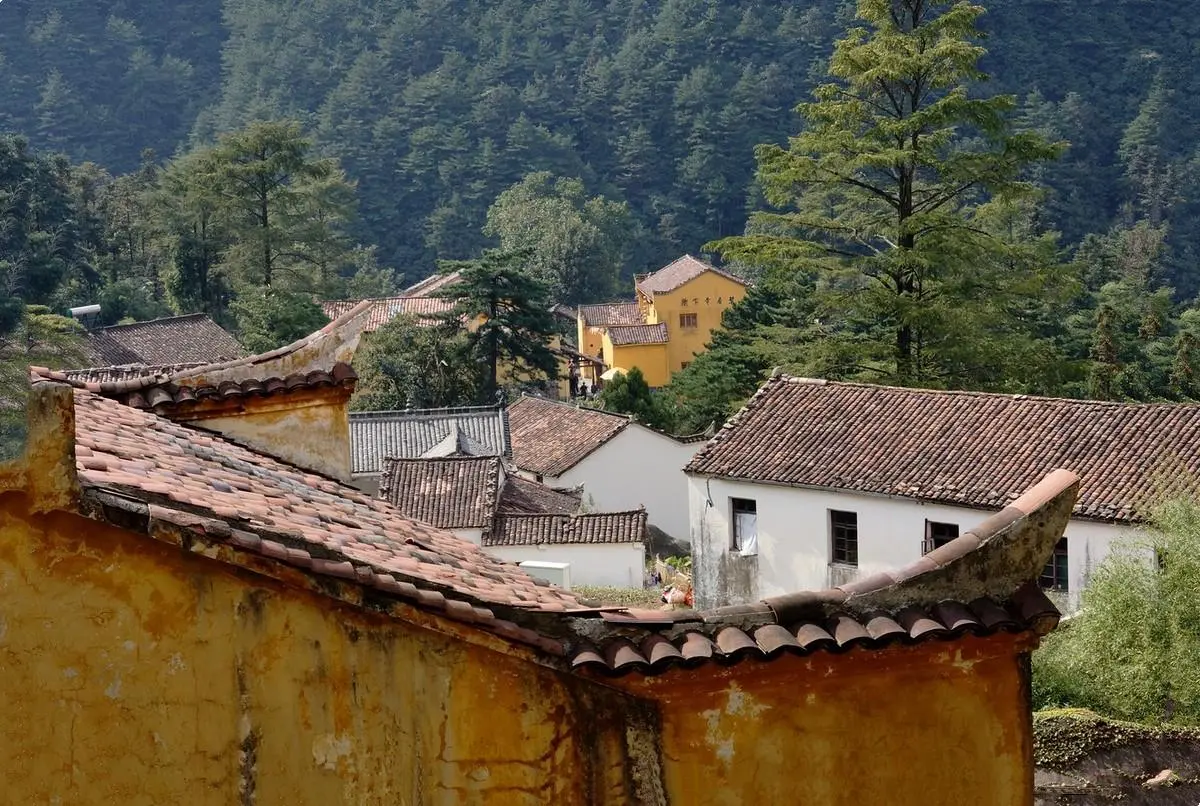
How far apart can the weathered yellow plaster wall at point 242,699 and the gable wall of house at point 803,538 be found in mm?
17784

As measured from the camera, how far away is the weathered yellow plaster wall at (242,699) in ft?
15.0

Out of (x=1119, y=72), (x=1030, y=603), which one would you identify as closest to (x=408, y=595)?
(x=1030, y=603)

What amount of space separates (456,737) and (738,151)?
344ft

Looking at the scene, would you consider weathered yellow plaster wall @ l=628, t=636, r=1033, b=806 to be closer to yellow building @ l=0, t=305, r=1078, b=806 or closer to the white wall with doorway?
yellow building @ l=0, t=305, r=1078, b=806

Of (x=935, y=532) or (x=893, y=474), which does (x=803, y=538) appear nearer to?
(x=893, y=474)

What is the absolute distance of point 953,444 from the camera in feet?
80.1

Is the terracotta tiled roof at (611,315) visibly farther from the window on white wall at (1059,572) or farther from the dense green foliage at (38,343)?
the window on white wall at (1059,572)

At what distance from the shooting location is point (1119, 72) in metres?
112

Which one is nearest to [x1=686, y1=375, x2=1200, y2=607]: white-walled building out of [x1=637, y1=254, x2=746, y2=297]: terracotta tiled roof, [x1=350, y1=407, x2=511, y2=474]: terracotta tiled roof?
[x1=350, y1=407, x2=511, y2=474]: terracotta tiled roof

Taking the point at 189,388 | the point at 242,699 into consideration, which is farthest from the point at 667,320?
the point at 242,699

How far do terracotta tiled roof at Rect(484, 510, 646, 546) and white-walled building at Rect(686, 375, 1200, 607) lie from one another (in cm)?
258

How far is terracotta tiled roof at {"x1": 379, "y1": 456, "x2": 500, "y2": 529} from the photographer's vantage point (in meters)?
31.1

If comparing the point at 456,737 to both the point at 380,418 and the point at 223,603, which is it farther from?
the point at 380,418

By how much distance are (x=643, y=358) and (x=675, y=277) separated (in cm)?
528
